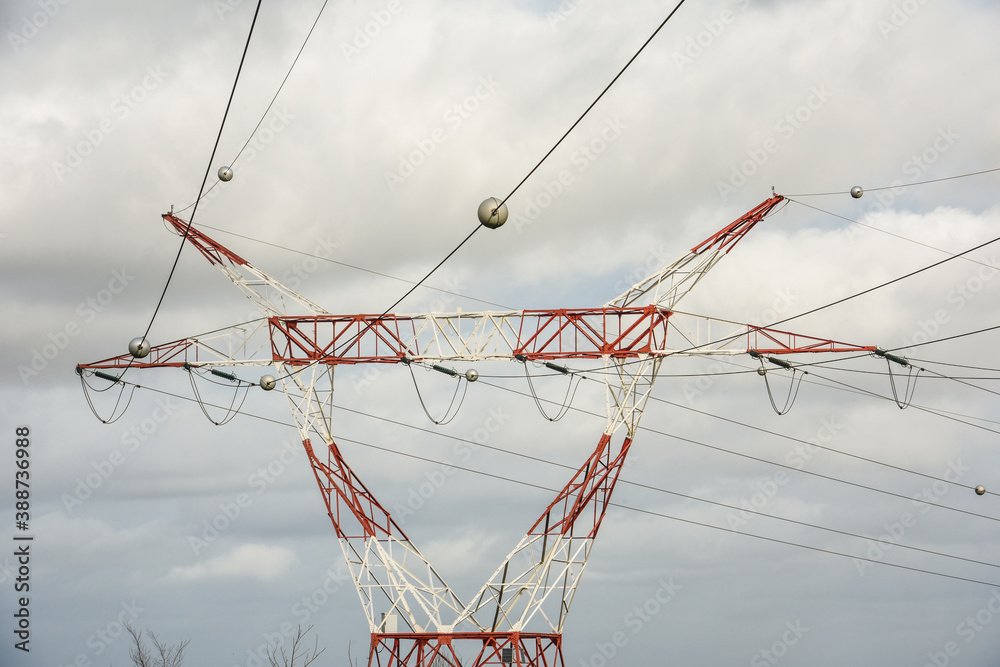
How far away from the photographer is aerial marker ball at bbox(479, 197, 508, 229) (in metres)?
26.1

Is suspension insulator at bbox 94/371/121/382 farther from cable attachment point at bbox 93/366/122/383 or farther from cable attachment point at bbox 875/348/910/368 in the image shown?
cable attachment point at bbox 875/348/910/368

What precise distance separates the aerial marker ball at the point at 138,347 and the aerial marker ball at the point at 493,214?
747 inches

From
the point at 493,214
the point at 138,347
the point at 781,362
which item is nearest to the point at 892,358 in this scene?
the point at 781,362

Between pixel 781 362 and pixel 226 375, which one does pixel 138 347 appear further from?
pixel 781 362

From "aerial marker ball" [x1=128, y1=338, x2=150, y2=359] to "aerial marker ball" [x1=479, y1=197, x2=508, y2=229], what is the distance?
1899 centimetres

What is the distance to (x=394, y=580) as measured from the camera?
39812mm

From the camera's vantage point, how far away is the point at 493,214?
86.1ft

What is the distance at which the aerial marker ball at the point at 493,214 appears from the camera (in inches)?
1029

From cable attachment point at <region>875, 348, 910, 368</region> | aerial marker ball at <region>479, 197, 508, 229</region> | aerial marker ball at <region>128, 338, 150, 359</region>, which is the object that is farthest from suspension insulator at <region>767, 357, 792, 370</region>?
aerial marker ball at <region>128, 338, 150, 359</region>

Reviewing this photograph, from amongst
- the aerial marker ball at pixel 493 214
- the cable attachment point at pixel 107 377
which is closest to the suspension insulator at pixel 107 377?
the cable attachment point at pixel 107 377

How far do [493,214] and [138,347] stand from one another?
19338mm

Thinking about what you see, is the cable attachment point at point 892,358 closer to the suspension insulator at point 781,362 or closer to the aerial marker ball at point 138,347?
the suspension insulator at point 781,362

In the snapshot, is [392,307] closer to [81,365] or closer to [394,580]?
[394,580]

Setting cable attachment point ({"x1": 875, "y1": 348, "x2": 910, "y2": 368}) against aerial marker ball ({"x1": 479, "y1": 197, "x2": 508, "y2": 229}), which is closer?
aerial marker ball ({"x1": 479, "y1": 197, "x2": 508, "y2": 229})
